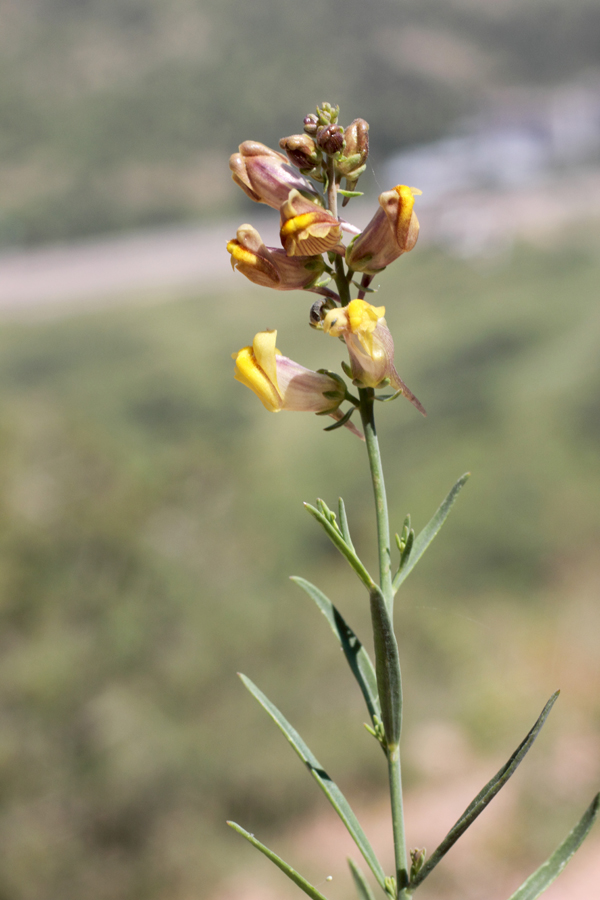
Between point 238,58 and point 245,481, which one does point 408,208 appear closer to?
point 245,481

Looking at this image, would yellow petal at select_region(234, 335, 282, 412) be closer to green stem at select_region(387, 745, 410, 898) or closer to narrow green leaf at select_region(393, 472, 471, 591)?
narrow green leaf at select_region(393, 472, 471, 591)

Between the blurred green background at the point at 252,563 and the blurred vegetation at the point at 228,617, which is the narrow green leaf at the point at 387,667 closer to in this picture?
the blurred green background at the point at 252,563

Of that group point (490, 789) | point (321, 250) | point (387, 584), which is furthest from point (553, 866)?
point (321, 250)

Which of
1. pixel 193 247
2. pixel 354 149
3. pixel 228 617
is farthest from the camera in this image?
pixel 193 247

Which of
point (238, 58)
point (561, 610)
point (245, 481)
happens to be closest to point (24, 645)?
point (245, 481)

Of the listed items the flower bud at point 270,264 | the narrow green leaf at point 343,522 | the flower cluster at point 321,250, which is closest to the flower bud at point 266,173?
the flower cluster at point 321,250

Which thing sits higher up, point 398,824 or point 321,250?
point 321,250

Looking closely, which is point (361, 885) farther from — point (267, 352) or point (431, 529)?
point (267, 352)
